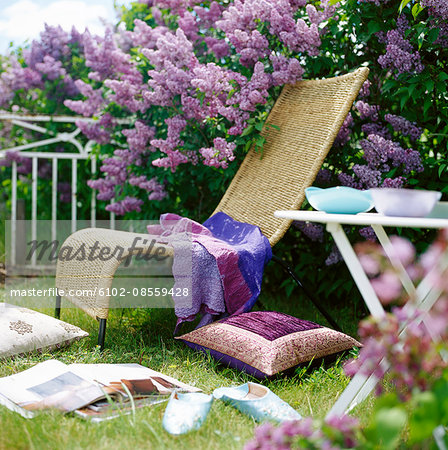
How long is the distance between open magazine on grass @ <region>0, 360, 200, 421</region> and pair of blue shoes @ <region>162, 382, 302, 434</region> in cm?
11

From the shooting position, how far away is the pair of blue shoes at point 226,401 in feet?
4.66

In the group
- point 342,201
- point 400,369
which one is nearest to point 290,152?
point 342,201

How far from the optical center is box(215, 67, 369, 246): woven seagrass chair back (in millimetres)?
2412

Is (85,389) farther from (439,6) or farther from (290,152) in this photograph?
(439,6)

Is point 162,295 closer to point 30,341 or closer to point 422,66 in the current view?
point 30,341

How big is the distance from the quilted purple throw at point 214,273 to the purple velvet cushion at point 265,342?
120 mm

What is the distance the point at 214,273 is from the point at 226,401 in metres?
0.65

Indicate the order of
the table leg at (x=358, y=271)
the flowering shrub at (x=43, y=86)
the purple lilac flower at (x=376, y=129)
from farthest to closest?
the flowering shrub at (x=43, y=86) < the purple lilac flower at (x=376, y=129) < the table leg at (x=358, y=271)

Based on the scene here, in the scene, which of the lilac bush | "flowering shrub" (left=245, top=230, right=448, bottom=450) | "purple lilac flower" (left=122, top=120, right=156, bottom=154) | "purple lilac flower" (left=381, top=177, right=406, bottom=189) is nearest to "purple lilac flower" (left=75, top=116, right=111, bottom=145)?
the lilac bush

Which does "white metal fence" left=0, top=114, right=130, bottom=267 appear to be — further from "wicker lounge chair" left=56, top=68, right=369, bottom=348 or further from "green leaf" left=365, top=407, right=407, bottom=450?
"green leaf" left=365, top=407, right=407, bottom=450

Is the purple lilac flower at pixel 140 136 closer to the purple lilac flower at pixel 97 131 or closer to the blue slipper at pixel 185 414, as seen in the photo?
the purple lilac flower at pixel 97 131

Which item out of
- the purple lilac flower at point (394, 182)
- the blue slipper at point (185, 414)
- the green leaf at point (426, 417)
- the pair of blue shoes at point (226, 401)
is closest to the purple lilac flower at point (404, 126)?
the purple lilac flower at point (394, 182)

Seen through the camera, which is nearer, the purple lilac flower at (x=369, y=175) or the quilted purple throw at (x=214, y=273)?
the quilted purple throw at (x=214, y=273)

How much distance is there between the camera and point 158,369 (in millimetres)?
1996
